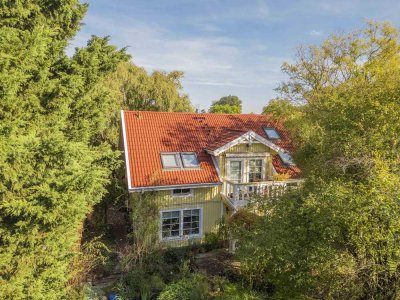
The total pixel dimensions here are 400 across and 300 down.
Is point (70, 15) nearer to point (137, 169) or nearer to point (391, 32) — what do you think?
point (137, 169)

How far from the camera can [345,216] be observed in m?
6.91

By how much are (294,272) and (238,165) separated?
362 inches

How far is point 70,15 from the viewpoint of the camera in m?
10.9

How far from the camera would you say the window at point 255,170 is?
1750 centimetres

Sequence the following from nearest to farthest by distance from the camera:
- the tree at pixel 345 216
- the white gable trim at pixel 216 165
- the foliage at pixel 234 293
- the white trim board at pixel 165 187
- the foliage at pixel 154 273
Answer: the tree at pixel 345 216 < the foliage at pixel 234 293 < the foliage at pixel 154 273 < the white trim board at pixel 165 187 < the white gable trim at pixel 216 165

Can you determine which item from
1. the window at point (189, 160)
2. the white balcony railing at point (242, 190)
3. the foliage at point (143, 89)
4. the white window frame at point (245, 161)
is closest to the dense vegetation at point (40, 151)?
the window at point (189, 160)

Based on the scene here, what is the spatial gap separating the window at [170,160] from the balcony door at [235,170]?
10.8 ft

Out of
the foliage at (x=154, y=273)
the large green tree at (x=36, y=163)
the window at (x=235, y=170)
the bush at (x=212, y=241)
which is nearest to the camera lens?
the large green tree at (x=36, y=163)

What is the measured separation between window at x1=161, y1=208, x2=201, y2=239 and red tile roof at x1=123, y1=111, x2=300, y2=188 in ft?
6.27

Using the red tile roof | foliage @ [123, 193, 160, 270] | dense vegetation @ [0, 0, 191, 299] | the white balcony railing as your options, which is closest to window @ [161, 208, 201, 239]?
foliage @ [123, 193, 160, 270]

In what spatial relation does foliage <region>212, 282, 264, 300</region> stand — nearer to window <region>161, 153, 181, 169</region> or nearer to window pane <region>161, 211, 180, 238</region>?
window pane <region>161, 211, 180, 238</region>

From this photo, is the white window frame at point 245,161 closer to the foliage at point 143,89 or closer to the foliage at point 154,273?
the foliage at point 154,273

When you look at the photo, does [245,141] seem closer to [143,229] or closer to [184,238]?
[184,238]

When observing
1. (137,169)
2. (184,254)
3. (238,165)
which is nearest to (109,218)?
(137,169)
